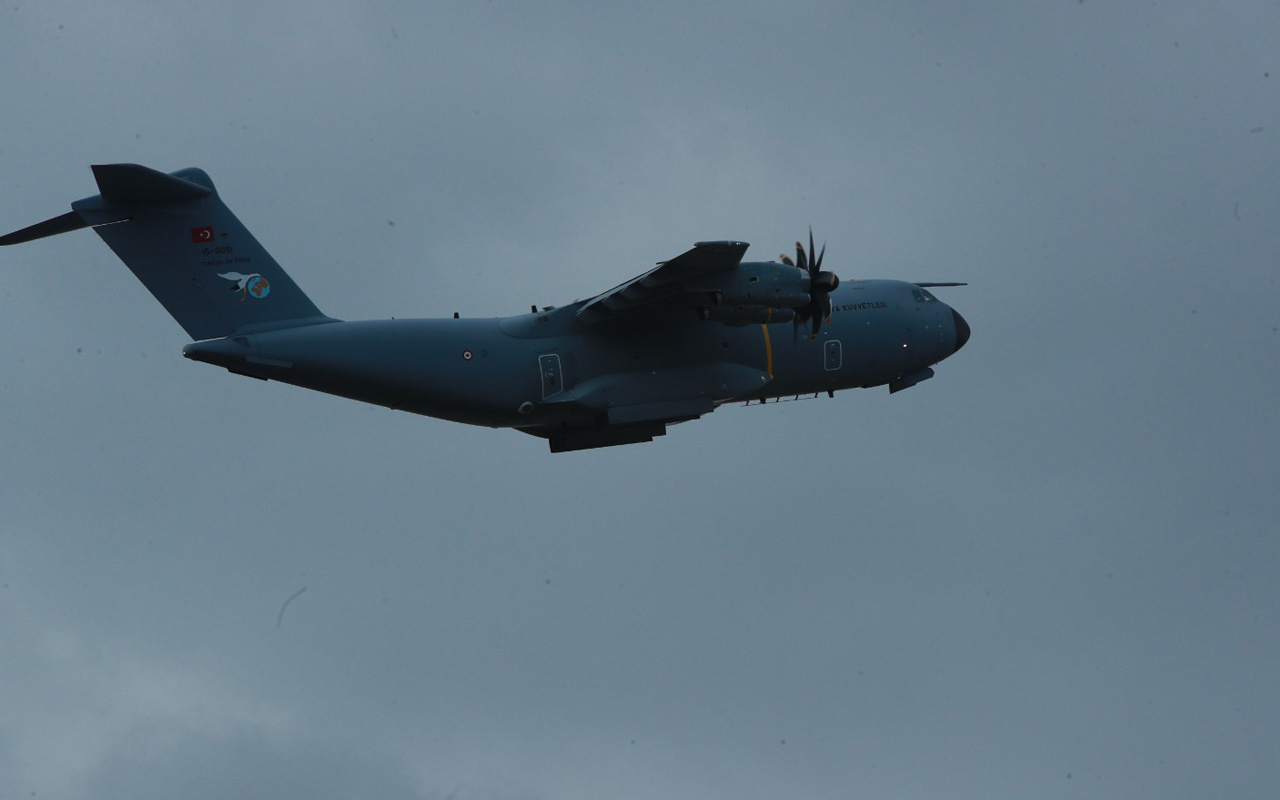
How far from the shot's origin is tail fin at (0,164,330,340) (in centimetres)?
2866

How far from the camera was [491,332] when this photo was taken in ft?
98.2

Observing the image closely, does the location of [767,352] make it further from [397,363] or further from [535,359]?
[397,363]

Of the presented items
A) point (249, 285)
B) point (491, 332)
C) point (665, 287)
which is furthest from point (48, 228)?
point (665, 287)

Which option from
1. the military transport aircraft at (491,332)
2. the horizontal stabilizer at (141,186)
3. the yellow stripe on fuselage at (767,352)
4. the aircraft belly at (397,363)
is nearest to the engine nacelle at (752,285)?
the military transport aircraft at (491,332)

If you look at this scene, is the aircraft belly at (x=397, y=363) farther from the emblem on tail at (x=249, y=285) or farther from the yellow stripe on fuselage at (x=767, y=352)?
the yellow stripe on fuselage at (x=767, y=352)

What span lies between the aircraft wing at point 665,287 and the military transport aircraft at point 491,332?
0.11 feet

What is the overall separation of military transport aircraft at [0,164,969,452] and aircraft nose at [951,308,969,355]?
4924 millimetres

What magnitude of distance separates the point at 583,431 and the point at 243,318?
240 inches

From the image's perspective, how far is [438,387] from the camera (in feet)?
96.2

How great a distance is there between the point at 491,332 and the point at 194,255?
16.6 ft

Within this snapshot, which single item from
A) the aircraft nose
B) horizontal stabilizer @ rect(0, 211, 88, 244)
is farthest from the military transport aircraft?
the aircraft nose

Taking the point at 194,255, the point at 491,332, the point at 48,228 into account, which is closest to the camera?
the point at 48,228

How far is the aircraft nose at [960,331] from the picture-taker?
35031mm

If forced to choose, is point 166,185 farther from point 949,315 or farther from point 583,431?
point 949,315
